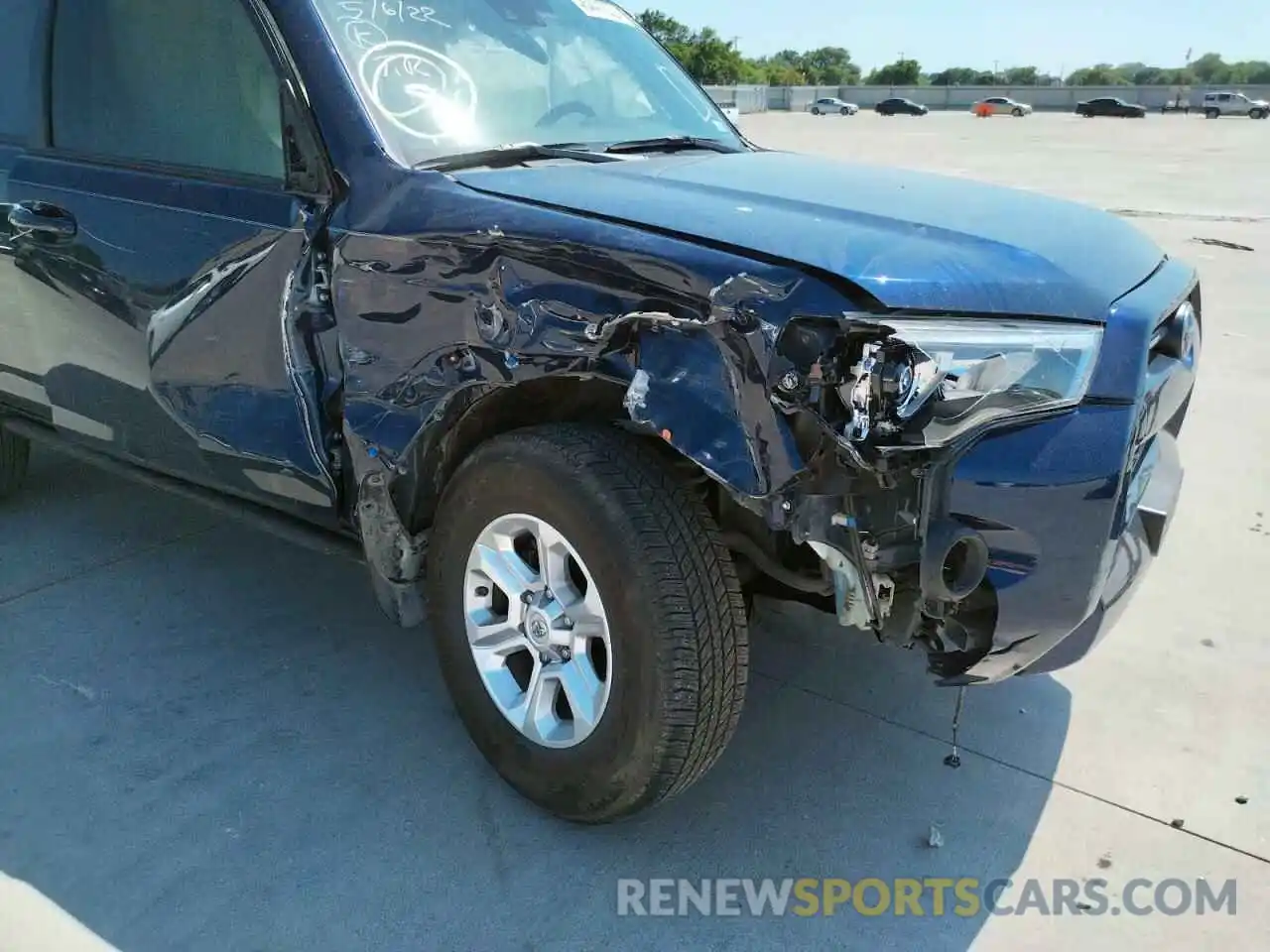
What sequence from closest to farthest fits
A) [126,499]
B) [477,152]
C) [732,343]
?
[732,343], [477,152], [126,499]

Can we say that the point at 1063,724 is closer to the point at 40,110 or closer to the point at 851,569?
the point at 851,569

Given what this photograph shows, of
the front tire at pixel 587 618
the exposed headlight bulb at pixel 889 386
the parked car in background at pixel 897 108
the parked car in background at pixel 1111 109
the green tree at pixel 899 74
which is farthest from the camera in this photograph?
the green tree at pixel 899 74

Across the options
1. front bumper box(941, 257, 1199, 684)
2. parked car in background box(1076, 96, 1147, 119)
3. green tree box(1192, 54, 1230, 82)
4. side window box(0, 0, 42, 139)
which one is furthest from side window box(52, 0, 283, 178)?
green tree box(1192, 54, 1230, 82)

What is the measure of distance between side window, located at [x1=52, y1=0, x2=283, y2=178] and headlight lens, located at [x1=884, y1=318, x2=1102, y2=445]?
1727mm

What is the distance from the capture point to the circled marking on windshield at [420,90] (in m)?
2.67

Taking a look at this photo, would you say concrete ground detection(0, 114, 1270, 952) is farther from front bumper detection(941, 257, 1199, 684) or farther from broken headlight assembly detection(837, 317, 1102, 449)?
broken headlight assembly detection(837, 317, 1102, 449)

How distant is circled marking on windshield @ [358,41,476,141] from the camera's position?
8.75ft

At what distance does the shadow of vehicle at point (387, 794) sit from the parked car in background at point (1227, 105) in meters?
65.2

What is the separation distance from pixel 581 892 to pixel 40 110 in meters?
2.93

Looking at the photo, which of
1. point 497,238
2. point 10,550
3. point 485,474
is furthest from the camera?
point 10,550

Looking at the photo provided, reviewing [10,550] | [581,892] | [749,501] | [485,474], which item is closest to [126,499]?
[10,550]

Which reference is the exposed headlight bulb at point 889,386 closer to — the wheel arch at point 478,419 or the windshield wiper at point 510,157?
the wheel arch at point 478,419

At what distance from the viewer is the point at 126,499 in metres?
4.55

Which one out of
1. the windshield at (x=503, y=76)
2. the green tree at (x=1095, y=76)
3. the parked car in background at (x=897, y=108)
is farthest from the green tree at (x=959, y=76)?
the windshield at (x=503, y=76)
